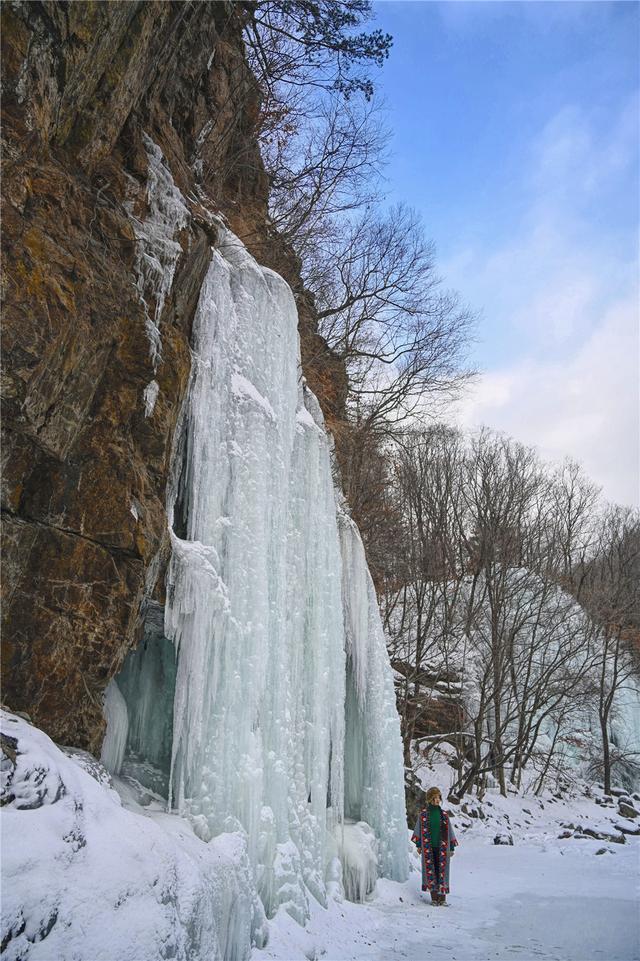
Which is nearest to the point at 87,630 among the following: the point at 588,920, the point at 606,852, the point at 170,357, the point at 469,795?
the point at 170,357

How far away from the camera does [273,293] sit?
21.8 ft

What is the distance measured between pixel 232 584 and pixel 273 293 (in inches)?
124

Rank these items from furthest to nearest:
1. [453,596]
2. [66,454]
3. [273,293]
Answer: [453,596], [273,293], [66,454]

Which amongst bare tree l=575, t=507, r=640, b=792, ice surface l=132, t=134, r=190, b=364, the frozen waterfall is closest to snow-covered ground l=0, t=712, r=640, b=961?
the frozen waterfall

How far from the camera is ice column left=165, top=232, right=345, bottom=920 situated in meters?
4.75

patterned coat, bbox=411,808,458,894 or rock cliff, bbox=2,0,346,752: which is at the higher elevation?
rock cliff, bbox=2,0,346,752

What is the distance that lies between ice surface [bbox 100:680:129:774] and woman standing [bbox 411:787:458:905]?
3919mm

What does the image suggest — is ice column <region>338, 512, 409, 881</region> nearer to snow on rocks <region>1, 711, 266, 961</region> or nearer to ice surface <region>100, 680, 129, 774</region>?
ice surface <region>100, 680, 129, 774</region>

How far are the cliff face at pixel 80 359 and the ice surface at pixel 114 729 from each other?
58 centimetres

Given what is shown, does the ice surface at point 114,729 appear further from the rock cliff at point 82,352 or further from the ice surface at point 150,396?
the ice surface at point 150,396

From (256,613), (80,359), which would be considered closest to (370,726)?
(256,613)

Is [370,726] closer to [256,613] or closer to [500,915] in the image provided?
[500,915]

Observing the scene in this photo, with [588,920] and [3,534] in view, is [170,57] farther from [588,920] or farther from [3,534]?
[588,920]

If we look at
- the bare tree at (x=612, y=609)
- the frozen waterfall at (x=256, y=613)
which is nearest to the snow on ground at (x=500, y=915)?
the frozen waterfall at (x=256, y=613)
